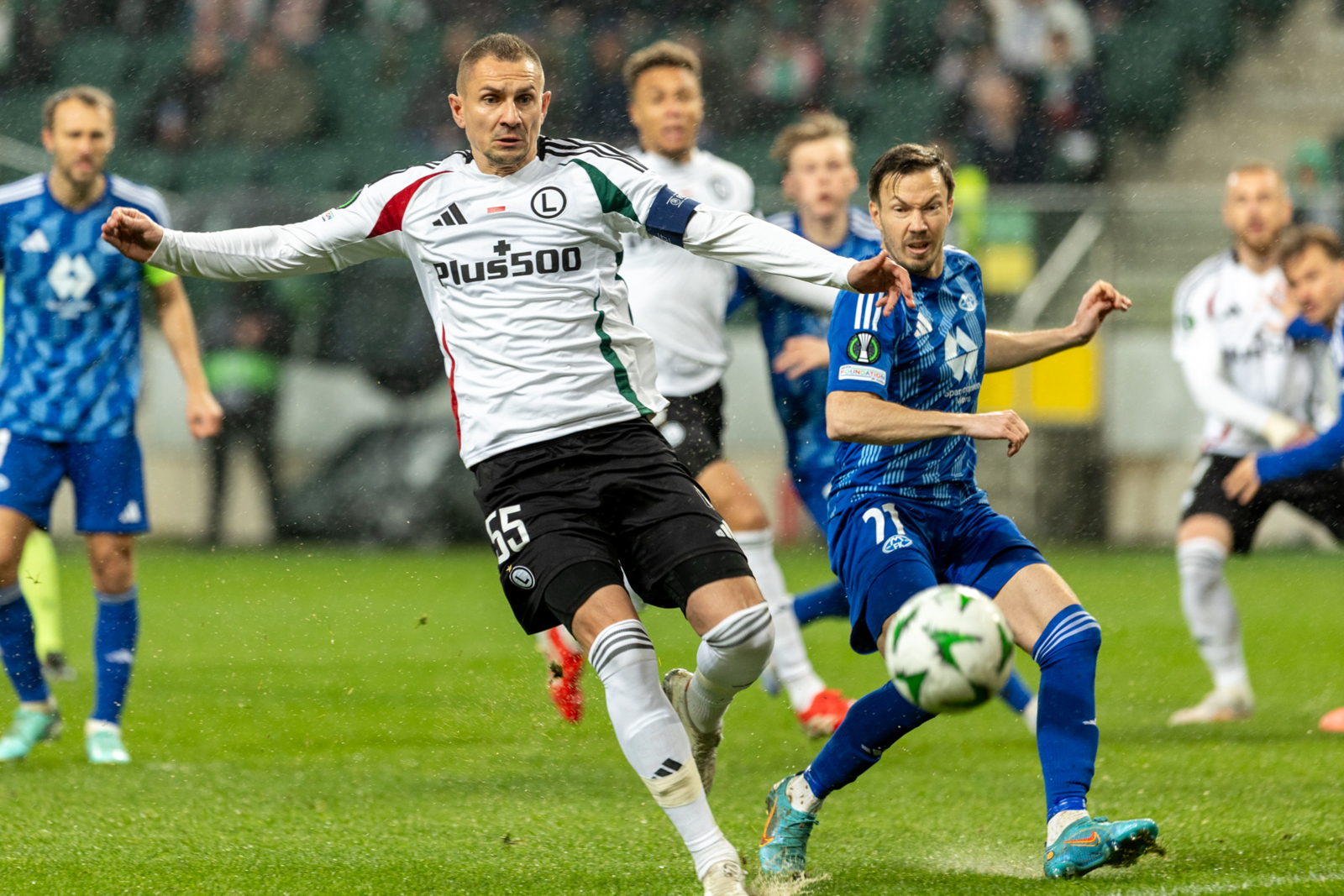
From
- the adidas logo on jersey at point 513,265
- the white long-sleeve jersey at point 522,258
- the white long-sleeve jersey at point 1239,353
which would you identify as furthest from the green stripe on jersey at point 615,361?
the white long-sleeve jersey at point 1239,353

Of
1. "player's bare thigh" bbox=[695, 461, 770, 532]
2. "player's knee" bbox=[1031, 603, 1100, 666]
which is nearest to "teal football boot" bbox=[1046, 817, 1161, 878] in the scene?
"player's knee" bbox=[1031, 603, 1100, 666]

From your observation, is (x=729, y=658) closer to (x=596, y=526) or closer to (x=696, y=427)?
(x=596, y=526)

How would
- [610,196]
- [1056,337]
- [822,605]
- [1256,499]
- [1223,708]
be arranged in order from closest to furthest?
1. [610,196]
2. [1056,337]
3. [822,605]
4. [1256,499]
5. [1223,708]

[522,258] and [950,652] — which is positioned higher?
[522,258]

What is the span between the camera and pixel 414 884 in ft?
14.6

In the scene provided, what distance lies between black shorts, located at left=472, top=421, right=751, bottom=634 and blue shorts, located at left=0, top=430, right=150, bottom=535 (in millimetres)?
2590

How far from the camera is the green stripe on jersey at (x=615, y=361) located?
454cm

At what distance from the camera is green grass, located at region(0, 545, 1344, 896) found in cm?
456

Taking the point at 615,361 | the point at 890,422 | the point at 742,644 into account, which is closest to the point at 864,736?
the point at 742,644

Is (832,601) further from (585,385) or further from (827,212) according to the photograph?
(585,385)

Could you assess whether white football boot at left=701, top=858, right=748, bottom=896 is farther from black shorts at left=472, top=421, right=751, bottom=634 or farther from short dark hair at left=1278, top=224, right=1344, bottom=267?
short dark hair at left=1278, top=224, right=1344, bottom=267

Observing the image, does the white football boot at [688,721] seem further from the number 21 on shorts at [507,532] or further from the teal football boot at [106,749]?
the teal football boot at [106,749]

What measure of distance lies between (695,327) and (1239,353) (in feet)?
8.75

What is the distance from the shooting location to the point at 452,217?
4520 mm
